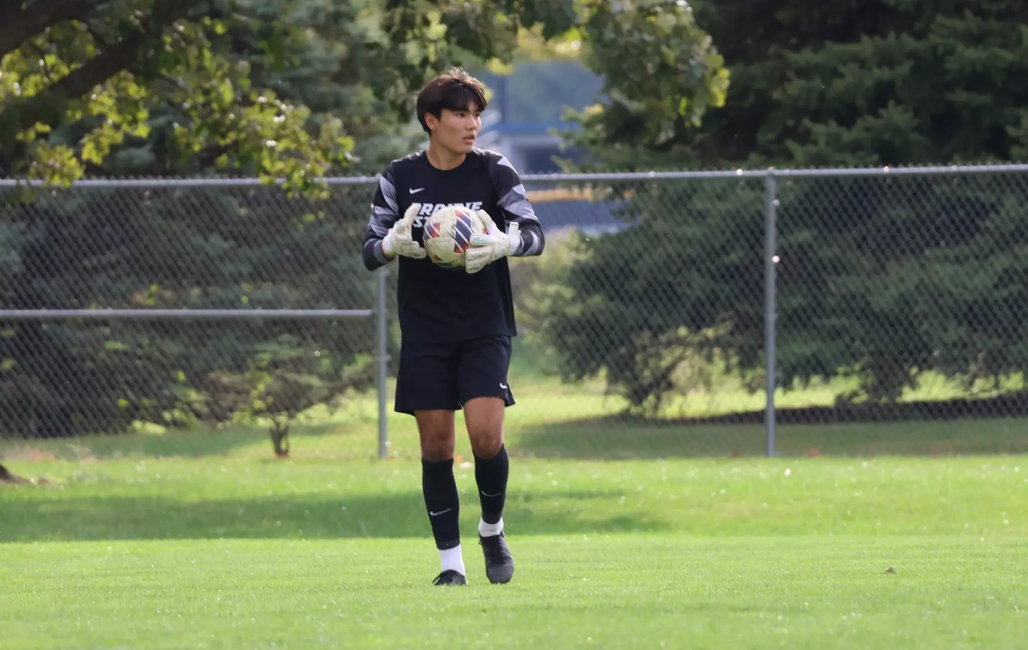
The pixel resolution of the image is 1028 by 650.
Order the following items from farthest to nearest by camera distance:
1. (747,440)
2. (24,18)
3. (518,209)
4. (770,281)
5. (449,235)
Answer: (747,440) < (770,281) < (24,18) < (518,209) < (449,235)

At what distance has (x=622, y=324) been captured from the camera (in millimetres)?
15195

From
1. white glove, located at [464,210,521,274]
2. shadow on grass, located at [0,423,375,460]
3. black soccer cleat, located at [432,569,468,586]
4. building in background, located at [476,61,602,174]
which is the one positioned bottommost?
building in background, located at [476,61,602,174]

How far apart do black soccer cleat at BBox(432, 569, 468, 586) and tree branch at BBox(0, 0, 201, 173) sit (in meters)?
6.66

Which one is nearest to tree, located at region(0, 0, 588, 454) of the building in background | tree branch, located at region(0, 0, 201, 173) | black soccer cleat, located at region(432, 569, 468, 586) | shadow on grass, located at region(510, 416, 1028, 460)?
tree branch, located at region(0, 0, 201, 173)

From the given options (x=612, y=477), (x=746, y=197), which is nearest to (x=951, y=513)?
(x=612, y=477)

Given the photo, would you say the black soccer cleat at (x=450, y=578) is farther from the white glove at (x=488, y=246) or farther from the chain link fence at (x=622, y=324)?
the chain link fence at (x=622, y=324)

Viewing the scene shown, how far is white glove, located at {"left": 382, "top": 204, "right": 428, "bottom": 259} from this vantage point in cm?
606

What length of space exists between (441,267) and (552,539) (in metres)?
3.66

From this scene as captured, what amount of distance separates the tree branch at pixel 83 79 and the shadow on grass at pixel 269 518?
285 cm

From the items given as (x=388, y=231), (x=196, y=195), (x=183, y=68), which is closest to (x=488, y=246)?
(x=388, y=231)

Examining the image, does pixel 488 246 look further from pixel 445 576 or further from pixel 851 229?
pixel 851 229

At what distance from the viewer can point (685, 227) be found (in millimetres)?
15086

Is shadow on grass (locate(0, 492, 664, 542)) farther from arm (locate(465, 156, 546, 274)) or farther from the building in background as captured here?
the building in background

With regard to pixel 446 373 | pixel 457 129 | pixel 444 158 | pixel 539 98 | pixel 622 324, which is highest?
pixel 457 129
